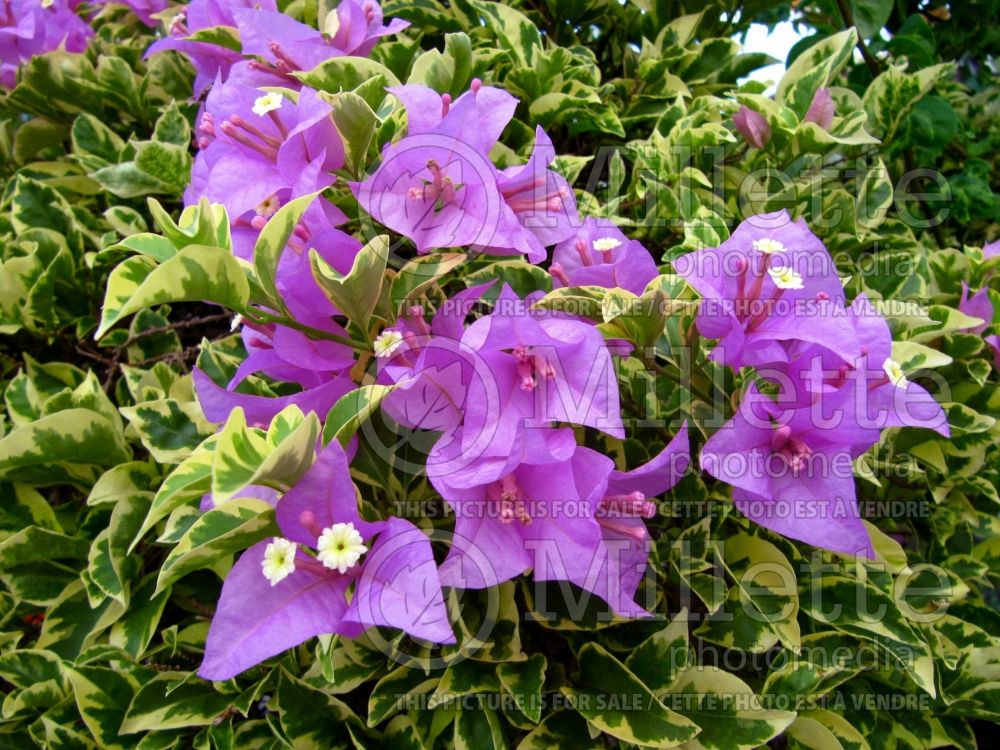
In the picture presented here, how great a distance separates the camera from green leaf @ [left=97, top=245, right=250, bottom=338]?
53 centimetres

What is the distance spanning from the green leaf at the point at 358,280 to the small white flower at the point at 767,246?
318mm

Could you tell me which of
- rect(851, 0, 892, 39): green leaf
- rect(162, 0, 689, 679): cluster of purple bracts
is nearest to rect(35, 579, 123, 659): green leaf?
rect(162, 0, 689, 679): cluster of purple bracts

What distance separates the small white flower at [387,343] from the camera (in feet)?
2.13

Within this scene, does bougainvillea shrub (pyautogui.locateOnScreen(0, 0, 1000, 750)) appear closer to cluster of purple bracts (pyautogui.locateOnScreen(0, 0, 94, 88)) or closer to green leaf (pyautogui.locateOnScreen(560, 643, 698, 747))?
green leaf (pyautogui.locateOnScreen(560, 643, 698, 747))

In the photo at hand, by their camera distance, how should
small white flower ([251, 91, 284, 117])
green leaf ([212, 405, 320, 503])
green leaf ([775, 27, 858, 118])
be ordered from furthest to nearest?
green leaf ([775, 27, 858, 118]), small white flower ([251, 91, 284, 117]), green leaf ([212, 405, 320, 503])

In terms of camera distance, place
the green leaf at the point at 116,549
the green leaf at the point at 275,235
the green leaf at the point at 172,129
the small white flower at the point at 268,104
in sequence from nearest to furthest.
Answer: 1. the green leaf at the point at 275,235
2. the small white flower at the point at 268,104
3. the green leaf at the point at 116,549
4. the green leaf at the point at 172,129

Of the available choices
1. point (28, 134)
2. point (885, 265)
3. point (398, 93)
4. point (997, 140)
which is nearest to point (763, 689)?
point (885, 265)

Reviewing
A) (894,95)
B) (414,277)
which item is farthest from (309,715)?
(894,95)

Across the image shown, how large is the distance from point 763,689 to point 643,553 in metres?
0.24

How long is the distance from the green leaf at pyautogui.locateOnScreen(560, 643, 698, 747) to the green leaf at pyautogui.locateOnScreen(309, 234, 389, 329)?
406 millimetres

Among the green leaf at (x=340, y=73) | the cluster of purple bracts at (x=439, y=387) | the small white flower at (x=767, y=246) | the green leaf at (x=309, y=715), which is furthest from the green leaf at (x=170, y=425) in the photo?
the small white flower at (x=767, y=246)

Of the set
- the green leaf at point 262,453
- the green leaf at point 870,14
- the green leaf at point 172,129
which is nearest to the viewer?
the green leaf at point 262,453

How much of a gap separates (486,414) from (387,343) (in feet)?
0.36

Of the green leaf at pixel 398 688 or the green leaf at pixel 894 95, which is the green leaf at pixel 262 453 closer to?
the green leaf at pixel 398 688
